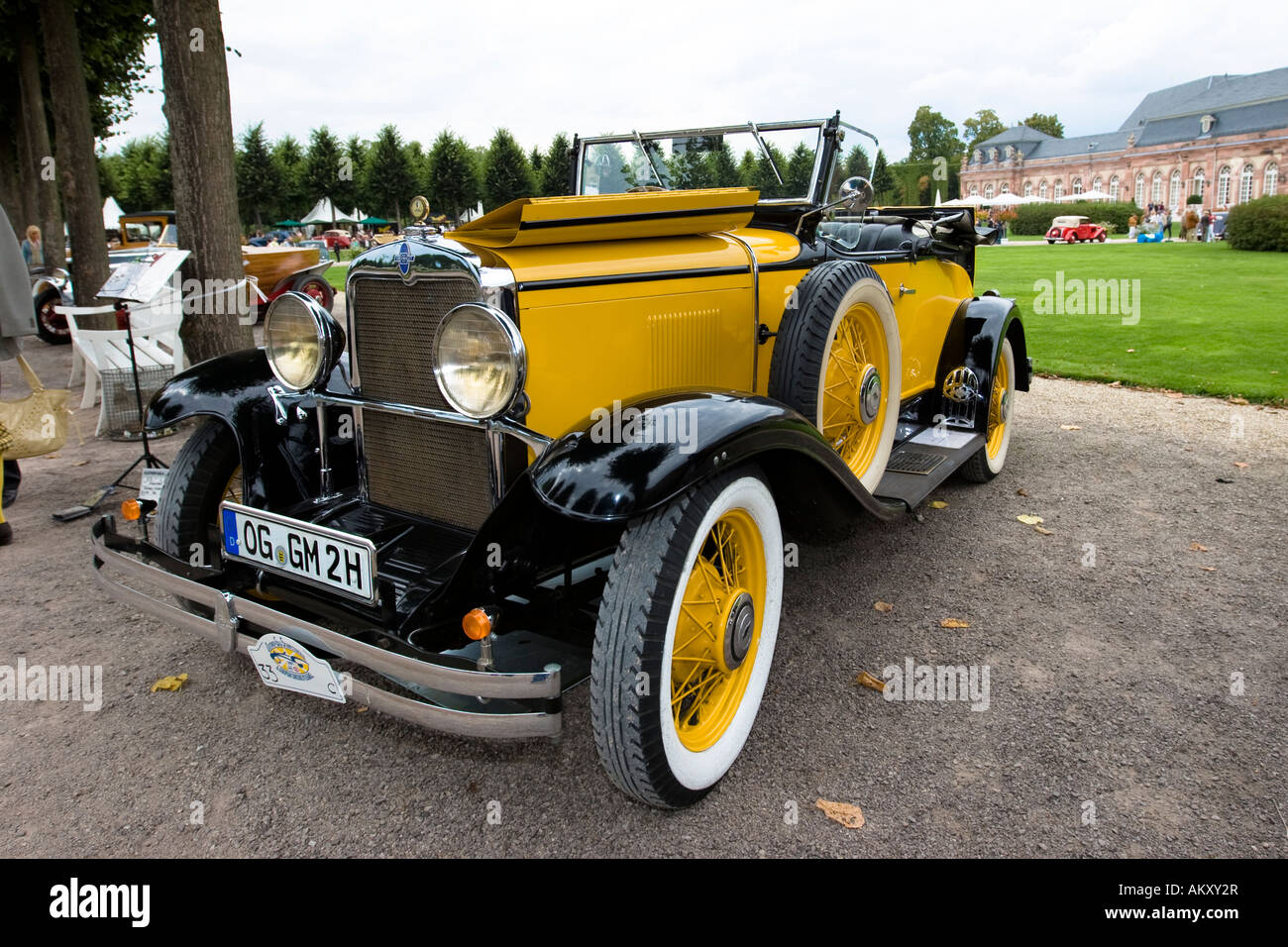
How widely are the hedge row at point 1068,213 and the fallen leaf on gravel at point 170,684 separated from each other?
2182 inches

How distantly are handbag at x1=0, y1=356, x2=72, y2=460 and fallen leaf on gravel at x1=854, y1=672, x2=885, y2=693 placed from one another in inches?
182

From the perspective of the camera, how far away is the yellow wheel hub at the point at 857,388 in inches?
136

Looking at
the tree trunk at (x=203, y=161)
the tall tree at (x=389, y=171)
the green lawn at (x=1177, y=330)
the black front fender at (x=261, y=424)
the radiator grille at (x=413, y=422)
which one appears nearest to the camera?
the radiator grille at (x=413, y=422)

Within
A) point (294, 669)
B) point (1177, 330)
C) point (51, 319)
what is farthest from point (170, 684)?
point (51, 319)

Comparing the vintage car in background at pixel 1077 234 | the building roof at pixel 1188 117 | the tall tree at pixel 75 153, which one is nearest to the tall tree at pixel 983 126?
the building roof at pixel 1188 117

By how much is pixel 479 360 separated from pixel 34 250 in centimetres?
1613

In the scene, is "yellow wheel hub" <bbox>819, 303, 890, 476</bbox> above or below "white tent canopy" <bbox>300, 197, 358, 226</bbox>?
below

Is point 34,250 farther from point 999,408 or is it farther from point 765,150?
point 999,408

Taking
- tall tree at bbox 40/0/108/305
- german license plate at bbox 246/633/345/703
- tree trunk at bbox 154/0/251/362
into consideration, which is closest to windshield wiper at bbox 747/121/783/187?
german license plate at bbox 246/633/345/703

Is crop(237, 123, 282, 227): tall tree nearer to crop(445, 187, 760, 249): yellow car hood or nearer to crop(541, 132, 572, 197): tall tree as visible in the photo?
crop(541, 132, 572, 197): tall tree

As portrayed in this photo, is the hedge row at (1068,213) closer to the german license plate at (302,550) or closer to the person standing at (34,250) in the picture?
the person standing at (34,250)

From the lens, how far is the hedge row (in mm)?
50406

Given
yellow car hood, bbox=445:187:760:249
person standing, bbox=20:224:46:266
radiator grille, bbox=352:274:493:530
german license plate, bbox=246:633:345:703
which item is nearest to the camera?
german license plate, bbox=246:633:345:703

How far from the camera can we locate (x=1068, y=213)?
5047 cm
